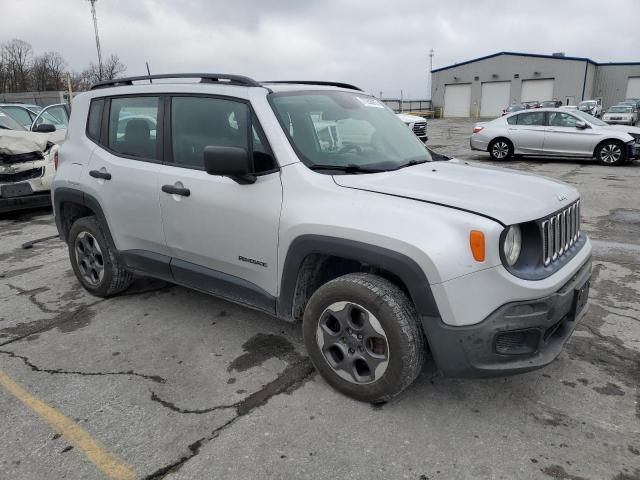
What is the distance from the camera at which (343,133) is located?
3.46 m

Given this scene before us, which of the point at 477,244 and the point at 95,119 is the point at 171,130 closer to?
the point at 95,119

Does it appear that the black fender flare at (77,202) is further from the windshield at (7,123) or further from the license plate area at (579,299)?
the windshield at (7,123)

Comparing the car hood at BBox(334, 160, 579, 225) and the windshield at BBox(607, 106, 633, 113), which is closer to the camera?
the car hood at BBox(334, 160, 579, 225)

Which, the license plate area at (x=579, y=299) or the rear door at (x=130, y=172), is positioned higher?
the rear door at (x=130, y=172)

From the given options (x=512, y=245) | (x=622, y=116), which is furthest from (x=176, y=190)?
(x=622, y=116)

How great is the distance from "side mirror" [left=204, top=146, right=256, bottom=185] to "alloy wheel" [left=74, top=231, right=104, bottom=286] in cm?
196

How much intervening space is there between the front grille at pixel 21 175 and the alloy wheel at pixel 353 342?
277 inches

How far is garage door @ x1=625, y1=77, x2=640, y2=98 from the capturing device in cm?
5003

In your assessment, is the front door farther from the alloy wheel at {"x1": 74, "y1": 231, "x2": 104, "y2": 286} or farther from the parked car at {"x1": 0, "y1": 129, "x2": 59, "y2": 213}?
the parked car at {"x1": 0, "y1": 129, "x2": 59, "y2": 213}

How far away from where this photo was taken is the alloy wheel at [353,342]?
273 cm

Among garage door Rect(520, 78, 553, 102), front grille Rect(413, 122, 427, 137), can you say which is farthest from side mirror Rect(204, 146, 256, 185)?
garage door Rect(520, 78, 553, 102)

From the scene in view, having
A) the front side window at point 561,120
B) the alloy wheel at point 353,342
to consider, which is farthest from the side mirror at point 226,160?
the front side window at point 561,120

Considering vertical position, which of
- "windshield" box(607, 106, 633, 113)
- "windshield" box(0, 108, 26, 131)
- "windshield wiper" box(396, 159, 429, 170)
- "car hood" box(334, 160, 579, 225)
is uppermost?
"windshield" box(607, 106, 633, 113)

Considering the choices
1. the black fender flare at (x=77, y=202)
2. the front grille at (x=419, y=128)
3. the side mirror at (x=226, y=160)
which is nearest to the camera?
the side mirror at (x=226, y=160)
